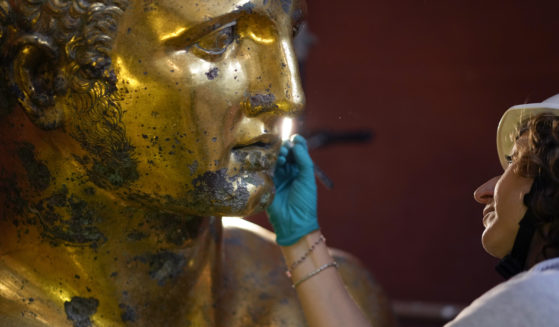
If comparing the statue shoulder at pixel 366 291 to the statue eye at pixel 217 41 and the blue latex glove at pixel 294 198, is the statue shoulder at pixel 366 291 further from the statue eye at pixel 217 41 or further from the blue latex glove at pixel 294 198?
the statue eye at pixel 217 41

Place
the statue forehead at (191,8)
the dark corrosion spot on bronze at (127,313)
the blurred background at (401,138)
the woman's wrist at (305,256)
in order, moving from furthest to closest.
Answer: the blurred background at (401,138) → the woman's wrist at (305,256) → the dark corrosion spot on bronze at (127,313) → the statue forehead at (191,8)

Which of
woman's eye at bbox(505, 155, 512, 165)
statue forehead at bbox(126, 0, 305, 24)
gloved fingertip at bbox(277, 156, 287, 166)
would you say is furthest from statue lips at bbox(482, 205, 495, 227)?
statue forehead at bbox(126, 0, 305, 24)

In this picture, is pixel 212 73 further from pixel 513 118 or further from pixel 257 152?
pixel 513 118

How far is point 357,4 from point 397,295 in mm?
1415

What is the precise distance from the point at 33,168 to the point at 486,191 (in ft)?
3.03

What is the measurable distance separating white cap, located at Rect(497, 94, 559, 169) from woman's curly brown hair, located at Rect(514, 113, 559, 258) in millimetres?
17

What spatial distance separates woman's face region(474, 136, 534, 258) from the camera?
1334mm

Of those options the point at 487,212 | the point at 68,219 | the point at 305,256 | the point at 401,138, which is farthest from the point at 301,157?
the point at 401,138

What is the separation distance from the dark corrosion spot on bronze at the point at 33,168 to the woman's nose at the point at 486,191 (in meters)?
0.88

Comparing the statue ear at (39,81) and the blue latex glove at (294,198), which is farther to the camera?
the blue latex glove at (294,198)

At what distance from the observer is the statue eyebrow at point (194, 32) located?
49.4 inches

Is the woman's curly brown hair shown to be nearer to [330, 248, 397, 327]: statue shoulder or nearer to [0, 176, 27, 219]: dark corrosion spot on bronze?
[330, 248, 397, 327]: statue shoulder

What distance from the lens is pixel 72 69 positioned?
1.28m

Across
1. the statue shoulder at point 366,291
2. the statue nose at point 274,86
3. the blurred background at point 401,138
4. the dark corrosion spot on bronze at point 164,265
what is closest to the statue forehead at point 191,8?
the statue nose at point 274,86
